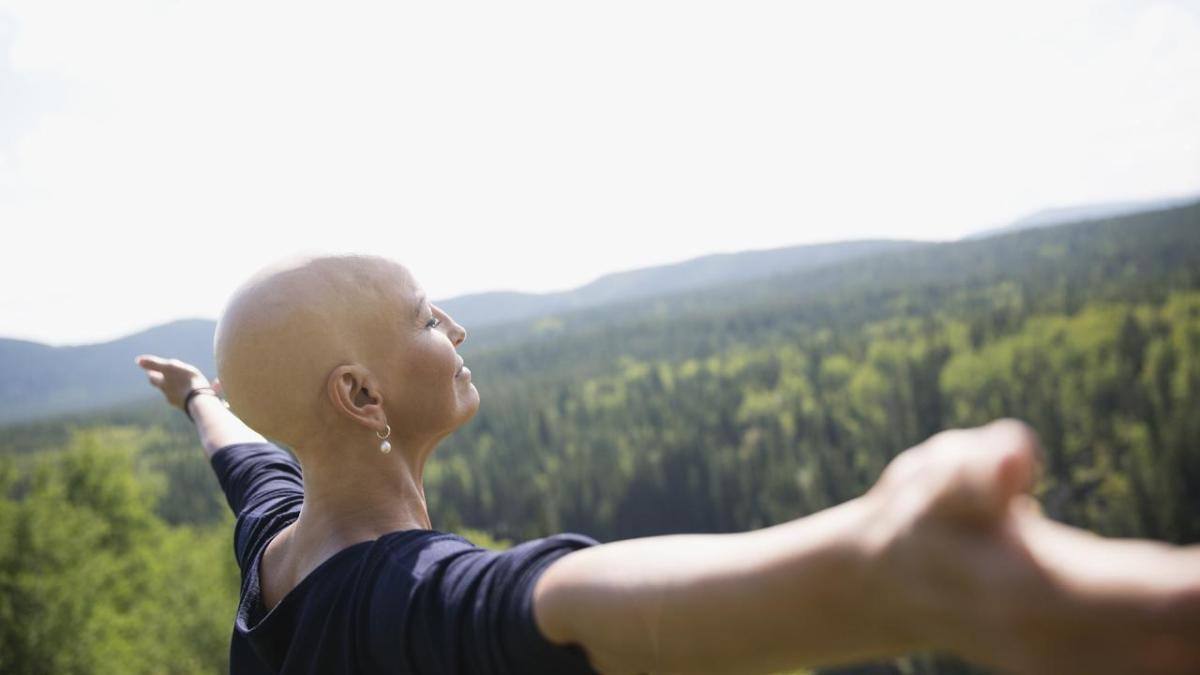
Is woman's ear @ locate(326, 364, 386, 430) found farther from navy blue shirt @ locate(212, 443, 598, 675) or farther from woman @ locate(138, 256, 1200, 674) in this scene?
navy blue shirt @ locate(212, 443, 598, 675)

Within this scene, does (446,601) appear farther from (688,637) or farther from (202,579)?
(202,579)

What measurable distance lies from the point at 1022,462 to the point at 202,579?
31.2 m

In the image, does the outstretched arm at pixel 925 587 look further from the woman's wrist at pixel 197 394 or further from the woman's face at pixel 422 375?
the woman's wrist at pixel 197 394

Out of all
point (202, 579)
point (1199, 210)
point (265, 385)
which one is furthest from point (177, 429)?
point (1199, 210)

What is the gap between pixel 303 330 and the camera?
1.94 m

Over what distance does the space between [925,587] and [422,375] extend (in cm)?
145

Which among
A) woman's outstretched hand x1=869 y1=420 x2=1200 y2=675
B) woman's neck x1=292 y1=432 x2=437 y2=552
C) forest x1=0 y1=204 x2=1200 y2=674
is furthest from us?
forest x1=0 y1=204 x2=1200 y2=674

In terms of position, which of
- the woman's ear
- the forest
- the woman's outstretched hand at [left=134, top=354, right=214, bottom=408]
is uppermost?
the woman's ear

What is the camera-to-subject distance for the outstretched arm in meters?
0.75

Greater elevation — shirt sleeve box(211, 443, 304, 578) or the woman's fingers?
the woman's fingers

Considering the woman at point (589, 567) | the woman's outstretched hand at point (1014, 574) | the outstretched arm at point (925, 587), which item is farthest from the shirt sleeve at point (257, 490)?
the woman's outstretched hand at point (1014, 574)

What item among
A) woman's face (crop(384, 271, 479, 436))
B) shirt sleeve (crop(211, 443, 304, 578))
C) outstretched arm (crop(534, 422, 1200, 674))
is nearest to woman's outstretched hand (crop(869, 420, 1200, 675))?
outstretched arm (crop(534, 422, 1200, 674))

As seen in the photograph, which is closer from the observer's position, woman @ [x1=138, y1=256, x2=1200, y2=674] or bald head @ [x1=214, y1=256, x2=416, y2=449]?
woman @ [x1=138, y1=256, x2=1200, y2=674]

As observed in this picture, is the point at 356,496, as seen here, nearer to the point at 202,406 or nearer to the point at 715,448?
the point at 202,406
